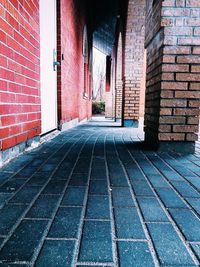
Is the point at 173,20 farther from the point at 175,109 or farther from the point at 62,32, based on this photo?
the point at 62,32

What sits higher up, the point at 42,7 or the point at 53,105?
the point at 42,7

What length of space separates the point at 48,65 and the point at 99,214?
114 inches

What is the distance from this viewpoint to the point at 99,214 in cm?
104

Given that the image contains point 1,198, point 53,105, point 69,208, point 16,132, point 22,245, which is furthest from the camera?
point 53,105

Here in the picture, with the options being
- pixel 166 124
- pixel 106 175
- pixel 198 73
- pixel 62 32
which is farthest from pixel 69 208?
pixel 62 32

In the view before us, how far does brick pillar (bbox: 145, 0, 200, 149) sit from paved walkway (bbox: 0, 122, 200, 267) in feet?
2.18

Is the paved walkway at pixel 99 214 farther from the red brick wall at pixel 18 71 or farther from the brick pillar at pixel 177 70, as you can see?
the brick pillar at pixel 177 70

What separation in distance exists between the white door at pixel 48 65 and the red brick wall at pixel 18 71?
1.44 ft

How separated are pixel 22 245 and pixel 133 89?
5847 millimetres

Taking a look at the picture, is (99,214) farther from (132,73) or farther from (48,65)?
(132,73)

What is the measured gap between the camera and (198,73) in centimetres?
237

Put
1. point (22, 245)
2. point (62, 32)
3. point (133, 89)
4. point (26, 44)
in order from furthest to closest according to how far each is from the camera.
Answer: point (133, 89) → point (62, 32) → point (26, 44) → point (22, 245)

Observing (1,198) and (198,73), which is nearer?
(1,198)

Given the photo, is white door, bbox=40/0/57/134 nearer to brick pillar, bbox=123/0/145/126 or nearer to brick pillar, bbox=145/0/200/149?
brick pillar, bbox=145/0/200/149
